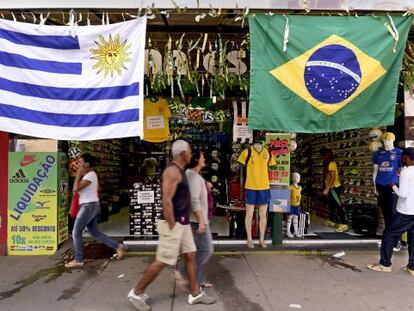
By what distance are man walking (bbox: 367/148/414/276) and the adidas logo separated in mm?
5852

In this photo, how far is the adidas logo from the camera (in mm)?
6965

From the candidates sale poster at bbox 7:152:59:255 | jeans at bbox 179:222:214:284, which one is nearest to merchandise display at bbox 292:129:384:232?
jeans at bbox 179:222:214:284

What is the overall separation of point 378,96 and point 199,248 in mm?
3180

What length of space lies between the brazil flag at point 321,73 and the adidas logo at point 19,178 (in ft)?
13.4

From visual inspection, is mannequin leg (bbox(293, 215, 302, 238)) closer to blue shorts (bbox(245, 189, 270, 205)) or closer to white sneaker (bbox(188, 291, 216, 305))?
blue shorts (bbox(245, 189, 270, 205))

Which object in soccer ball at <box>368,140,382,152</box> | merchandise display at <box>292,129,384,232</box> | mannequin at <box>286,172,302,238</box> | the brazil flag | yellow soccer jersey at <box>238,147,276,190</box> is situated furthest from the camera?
merchandise display at <box>292,129,384,232</box>

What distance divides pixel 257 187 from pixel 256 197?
0.63 ft

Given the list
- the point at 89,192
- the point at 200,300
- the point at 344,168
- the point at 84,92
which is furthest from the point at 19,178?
the point at 344,168

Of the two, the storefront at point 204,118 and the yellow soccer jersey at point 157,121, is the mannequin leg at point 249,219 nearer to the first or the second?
the storefront at point 204,118

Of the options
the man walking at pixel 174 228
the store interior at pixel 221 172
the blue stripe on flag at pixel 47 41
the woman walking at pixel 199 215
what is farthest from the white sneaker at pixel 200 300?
the blue stripe on flag at pixel 47 41

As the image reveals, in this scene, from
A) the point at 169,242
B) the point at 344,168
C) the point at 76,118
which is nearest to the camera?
the point at 169,242

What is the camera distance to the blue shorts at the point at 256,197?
7340mm

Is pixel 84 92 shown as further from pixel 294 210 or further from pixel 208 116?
pixel 294 210

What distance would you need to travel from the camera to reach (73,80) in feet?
17.5
